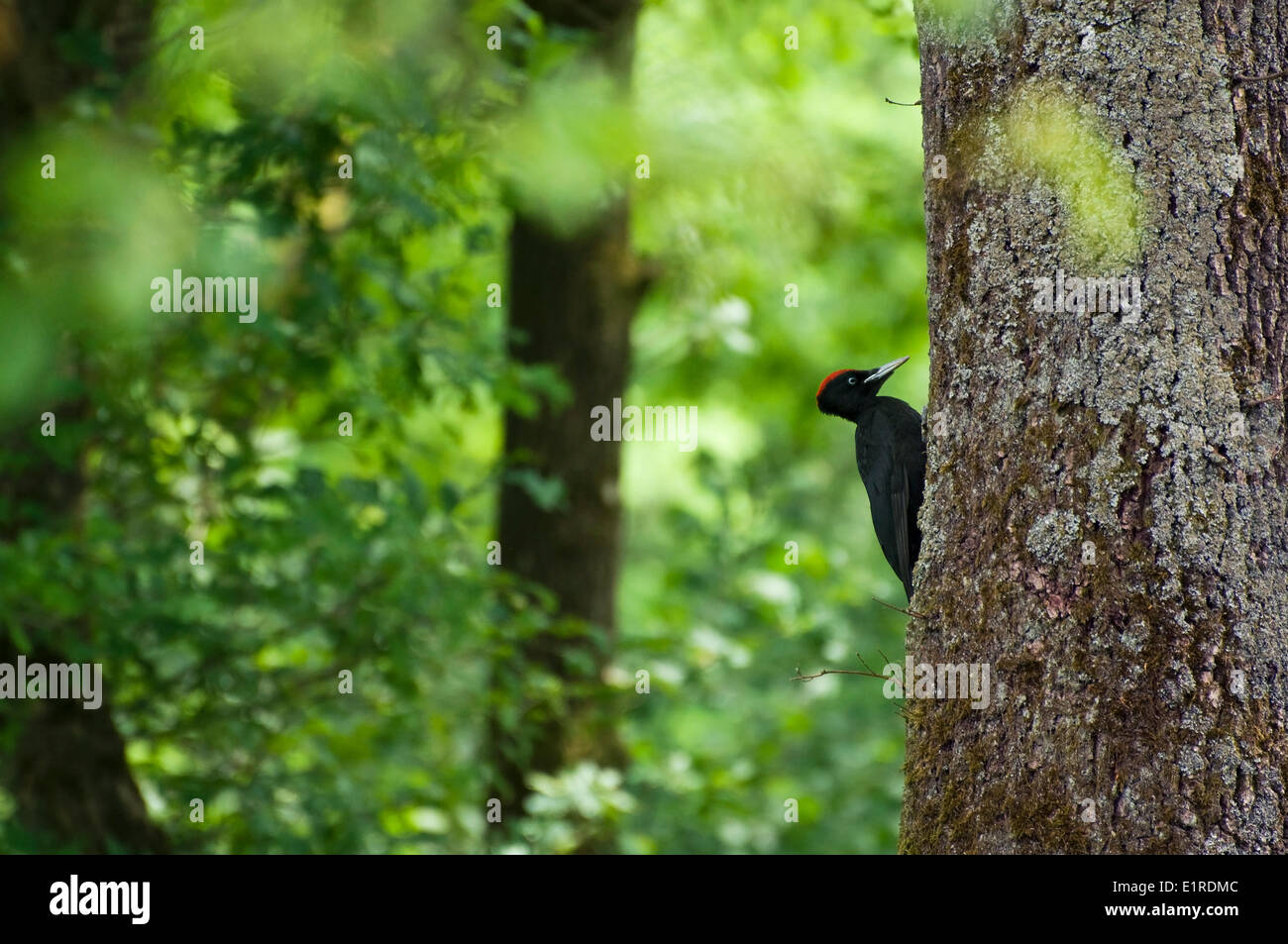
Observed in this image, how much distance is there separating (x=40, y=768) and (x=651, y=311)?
5279mm

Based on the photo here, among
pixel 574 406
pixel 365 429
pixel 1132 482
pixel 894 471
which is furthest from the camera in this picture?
pixel 574 406

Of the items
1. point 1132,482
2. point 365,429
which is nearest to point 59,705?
point 365,429

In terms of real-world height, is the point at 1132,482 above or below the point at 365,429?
below

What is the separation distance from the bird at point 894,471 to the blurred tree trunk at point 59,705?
3.09 metres

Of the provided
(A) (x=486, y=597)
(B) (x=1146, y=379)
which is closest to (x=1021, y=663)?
(B) (x=1146, y=379)

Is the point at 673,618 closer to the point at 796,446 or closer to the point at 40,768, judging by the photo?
the point at 40,768

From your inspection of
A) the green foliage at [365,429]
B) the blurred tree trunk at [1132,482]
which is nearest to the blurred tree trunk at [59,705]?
the green foliage at [365,429]

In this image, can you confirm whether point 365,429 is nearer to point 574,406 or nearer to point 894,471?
point 574,406

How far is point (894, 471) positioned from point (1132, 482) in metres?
1.75

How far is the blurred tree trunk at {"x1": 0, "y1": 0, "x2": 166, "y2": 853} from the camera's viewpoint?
471cm

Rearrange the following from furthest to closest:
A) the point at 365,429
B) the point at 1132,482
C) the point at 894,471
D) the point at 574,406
→ 1. the point at 574,406
2. the point at 365,429
3. the point at 894,471
4. the point at 1132,482

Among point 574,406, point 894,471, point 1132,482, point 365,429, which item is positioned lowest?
point 1132,482

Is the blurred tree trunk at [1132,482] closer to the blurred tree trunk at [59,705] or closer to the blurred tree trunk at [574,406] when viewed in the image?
the blurred tree trunk at [59,705]

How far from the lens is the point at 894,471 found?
3.80 meters
